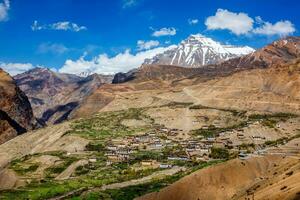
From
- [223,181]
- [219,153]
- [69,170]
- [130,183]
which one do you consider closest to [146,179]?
[130,183]

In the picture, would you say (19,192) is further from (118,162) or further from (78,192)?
(118,162)

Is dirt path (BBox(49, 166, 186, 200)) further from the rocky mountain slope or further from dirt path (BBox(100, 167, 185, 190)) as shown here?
the rocky mountain slope

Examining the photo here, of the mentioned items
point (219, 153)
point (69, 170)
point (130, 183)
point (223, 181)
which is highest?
point (223, 181)

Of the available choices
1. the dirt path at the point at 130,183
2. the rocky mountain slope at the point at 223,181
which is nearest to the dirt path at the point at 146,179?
the dirt path at the point at 130,183

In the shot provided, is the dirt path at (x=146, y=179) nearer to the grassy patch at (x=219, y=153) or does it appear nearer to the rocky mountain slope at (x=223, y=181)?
the grassy patch at (x=219, y=153)

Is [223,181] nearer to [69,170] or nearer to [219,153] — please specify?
[219,153]

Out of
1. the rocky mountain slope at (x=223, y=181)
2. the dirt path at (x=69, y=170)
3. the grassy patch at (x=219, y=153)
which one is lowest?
the dirt path at (x=69, y=170)

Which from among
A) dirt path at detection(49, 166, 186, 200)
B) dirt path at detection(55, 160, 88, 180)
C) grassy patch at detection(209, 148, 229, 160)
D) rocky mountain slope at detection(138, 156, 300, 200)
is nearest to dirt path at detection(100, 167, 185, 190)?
dirt path at detection(49, 166, 186, 200)

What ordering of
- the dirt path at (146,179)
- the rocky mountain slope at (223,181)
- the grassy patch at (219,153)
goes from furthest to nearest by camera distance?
the grassy patch at (219,153) → the dirt path at (146,179) → the rocky mountain slope at (223,181)

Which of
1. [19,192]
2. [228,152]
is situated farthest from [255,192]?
[228,152]

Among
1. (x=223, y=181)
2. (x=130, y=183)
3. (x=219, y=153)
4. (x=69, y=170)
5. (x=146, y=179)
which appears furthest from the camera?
(x=219, y=153)

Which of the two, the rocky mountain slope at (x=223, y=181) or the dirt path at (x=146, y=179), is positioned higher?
the rocky mountain slope at (x=223, y=181)

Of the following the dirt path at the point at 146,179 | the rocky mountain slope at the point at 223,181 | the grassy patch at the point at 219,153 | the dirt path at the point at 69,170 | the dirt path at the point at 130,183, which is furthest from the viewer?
the grassy patch at the point at 219,153
